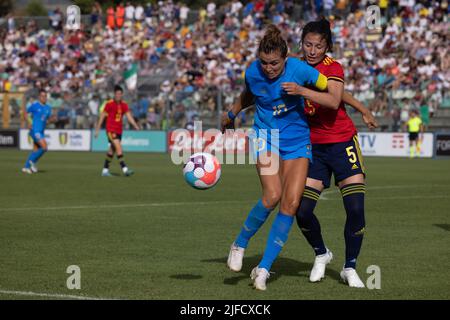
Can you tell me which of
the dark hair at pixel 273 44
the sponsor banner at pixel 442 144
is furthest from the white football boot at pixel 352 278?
the sponsor banner at pixel 442 144

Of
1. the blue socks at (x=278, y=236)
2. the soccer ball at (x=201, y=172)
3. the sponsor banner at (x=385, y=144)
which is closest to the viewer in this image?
the blue socks at (x=278, y=236)

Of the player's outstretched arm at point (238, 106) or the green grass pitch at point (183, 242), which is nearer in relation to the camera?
the green grass pitch at point (183, 242)

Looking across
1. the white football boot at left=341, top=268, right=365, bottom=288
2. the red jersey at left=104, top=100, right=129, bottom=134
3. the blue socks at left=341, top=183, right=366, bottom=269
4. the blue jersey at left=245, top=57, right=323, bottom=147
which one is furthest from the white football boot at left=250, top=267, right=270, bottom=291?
the red jersey at left=104, top=100, right=129, bottom=134

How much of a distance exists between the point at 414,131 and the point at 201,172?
26.9 metres

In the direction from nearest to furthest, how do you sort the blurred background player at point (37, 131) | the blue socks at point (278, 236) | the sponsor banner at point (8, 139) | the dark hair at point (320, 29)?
the blue socks at point (278, 236) < the dark hair at point (320, 29) < the blurred background player at point (37, 131) < the sponsor banner at point (8, 139)

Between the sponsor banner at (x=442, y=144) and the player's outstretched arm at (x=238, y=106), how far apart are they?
90.2 feet

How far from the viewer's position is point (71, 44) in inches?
1944

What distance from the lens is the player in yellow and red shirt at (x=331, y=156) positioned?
842 cm

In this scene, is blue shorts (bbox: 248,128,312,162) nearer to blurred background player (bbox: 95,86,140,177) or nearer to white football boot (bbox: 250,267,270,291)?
white football boot (bbox: 250,267,270,291)

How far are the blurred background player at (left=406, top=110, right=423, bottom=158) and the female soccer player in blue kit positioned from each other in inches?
1045

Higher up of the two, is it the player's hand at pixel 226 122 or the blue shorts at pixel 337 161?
the player's hand at pixel 226 122

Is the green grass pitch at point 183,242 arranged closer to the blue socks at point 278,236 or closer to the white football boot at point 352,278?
the white football boot at point 352,278

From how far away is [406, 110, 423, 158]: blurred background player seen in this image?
34156 millimetres

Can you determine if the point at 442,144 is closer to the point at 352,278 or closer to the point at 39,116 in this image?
the point at 39,116
